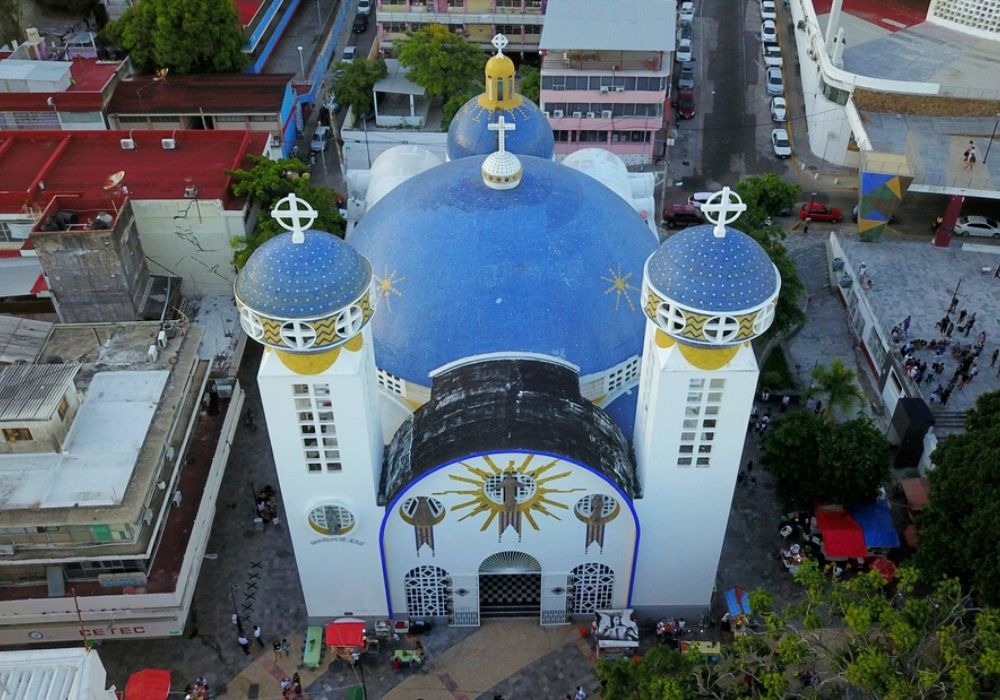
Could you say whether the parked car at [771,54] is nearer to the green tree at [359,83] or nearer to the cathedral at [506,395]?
the green tree at [359,83]

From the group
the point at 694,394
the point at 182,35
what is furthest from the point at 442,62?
the point at 694,394

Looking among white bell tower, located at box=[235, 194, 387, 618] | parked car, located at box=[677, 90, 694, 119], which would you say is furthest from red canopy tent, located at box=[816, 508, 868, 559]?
parked car, located at box=[677, 90, 694, 119]

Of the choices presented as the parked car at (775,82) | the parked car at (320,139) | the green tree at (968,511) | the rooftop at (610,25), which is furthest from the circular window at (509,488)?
the parked car at (775,82)

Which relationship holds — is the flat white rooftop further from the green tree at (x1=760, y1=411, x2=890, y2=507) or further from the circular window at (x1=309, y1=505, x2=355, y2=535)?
the green tree at (x1=760, y1=411, x2=890, y2=507)

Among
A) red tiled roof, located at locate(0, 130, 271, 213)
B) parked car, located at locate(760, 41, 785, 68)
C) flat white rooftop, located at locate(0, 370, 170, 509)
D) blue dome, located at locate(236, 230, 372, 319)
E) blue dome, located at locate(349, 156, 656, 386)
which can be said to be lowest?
parked car, located at locate(760, 41, 785, 68)

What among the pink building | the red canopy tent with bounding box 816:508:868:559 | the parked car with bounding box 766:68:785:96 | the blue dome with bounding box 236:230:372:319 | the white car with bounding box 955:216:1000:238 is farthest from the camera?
the parked car with bounding box 766:68:785:96

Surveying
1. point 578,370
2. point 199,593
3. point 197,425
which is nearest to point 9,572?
point 199,593

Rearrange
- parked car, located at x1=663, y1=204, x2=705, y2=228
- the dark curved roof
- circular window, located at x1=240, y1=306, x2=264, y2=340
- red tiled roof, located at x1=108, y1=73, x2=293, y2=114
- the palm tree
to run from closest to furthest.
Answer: circular window, located at x1=240, y1=306, x2=264, y2=340
the dark curved roof
the palm tree
parked car, located at x1=663, y1=204, x2=705, y2=228
red tiled roof, located at x1=108, y1=73, x2=293, y2=114

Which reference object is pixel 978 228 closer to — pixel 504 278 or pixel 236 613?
pixel 504 278
